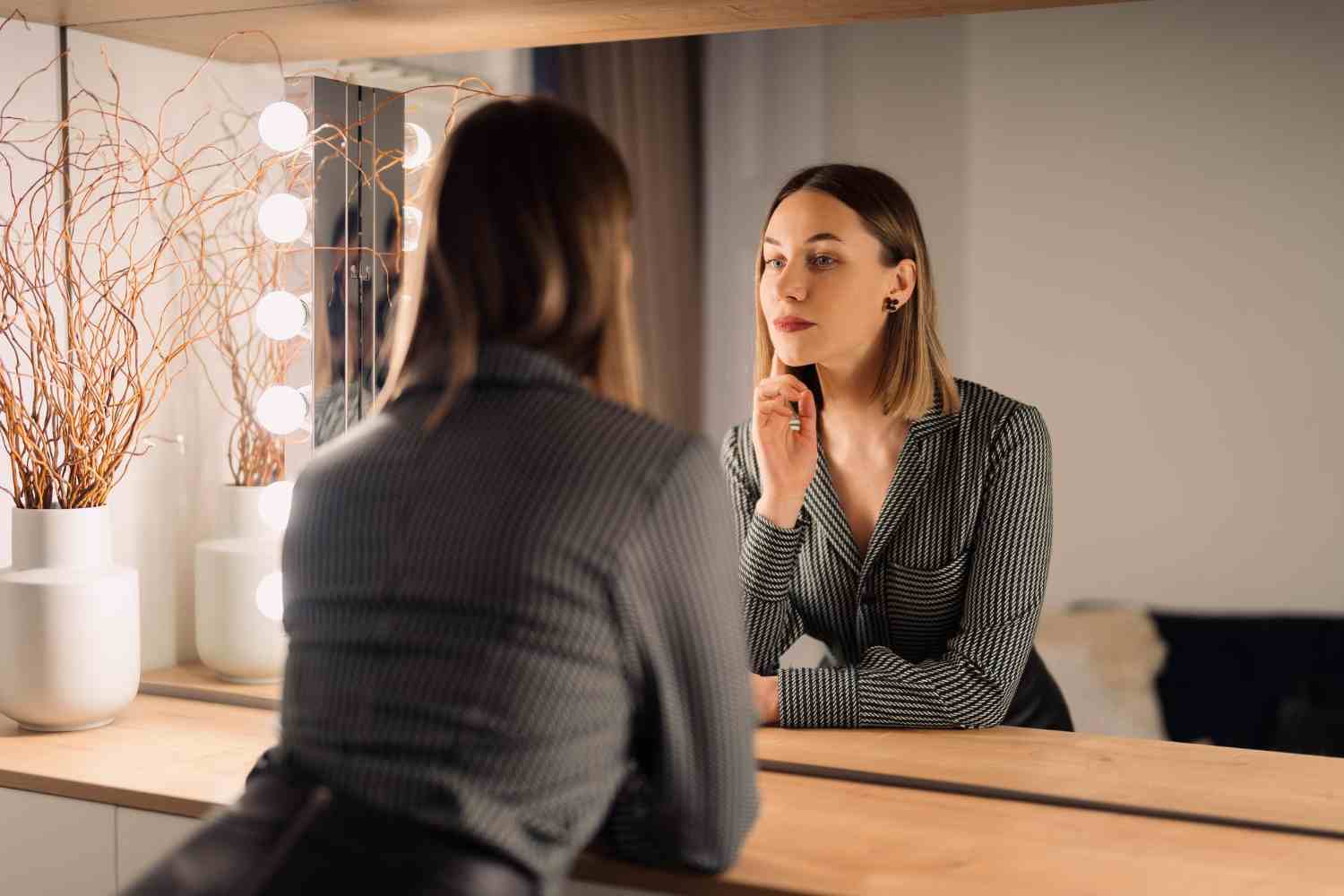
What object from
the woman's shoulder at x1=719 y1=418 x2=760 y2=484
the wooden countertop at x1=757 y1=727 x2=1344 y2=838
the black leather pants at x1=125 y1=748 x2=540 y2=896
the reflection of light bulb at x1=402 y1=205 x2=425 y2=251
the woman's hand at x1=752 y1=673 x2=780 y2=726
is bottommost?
the wooden countertop at x1=757 y1=727 x2=1344 y2=838

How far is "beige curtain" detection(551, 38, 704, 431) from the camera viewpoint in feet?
6.97

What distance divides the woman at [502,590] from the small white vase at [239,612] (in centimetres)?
84

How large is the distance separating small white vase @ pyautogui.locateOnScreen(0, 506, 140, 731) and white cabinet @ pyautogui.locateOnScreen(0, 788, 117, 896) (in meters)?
0.16

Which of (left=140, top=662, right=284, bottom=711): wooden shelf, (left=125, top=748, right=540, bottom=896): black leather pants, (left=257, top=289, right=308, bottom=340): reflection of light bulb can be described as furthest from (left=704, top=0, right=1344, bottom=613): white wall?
(left=125, top=748, right=540, bottom=896): black leather pants

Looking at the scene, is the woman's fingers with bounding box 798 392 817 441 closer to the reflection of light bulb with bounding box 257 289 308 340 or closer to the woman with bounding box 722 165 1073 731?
the woman with bounding box 722 165 1073 731

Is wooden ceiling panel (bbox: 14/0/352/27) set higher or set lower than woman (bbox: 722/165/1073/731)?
higher

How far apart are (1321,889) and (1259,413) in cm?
104

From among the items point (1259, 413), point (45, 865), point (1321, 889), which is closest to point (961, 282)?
point (1259, 413)

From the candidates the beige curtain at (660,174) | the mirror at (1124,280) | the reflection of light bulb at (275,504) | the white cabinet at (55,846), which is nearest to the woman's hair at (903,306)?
the mirror at (1124,280)

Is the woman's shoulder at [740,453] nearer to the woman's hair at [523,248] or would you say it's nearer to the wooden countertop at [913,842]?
the wooden countertop at [913,842]

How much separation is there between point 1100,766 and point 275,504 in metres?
1.11

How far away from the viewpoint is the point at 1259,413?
196 centimetres

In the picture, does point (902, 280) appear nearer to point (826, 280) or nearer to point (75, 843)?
point (826, 280)

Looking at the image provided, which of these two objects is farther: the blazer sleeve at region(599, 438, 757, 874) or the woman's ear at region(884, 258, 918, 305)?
the woman's ear at region(884, 258, 918, 305)
